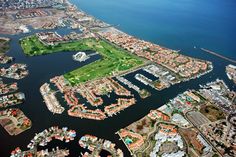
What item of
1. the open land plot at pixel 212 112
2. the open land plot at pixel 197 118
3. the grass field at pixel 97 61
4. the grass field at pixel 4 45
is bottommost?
the grass field at pixel 4 45

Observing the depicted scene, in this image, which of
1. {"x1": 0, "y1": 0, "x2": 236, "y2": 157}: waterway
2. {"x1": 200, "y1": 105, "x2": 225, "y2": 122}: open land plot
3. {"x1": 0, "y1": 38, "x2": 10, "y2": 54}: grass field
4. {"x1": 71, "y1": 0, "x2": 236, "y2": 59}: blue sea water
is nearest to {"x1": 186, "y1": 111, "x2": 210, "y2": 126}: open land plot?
{"x1": 200, "y1": 105, "x2": 225, "y2": 122}: open land plot

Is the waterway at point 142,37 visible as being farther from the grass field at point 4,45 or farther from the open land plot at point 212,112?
the open land plot at point 212,112

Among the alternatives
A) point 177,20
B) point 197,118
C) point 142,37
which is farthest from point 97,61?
point 177,20

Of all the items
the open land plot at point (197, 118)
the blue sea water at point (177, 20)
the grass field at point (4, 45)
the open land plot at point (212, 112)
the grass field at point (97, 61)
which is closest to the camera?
the open land plot at point (197, 118)

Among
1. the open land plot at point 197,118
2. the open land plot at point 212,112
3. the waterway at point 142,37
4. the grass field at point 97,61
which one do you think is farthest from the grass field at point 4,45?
the open land plot at point 212,112

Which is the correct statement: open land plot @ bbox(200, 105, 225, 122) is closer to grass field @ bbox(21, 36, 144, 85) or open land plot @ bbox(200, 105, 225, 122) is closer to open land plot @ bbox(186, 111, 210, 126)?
open land plot @ bbox(186, 111, 210, 126)

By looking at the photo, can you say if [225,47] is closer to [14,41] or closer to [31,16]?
[14,41]

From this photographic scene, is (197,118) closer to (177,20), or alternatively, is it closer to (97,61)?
(97,61)
